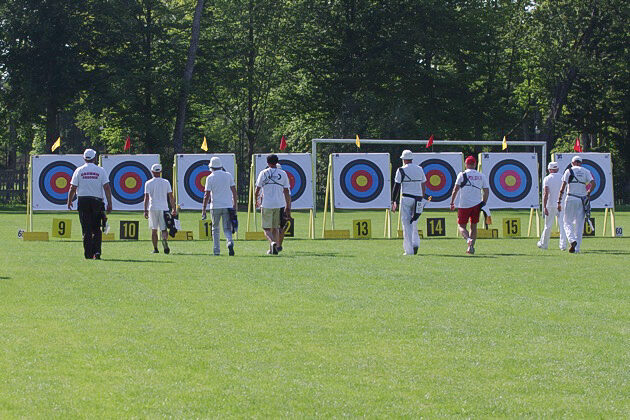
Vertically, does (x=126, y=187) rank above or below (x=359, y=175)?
below

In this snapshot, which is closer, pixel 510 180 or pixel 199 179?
pixel 199 179

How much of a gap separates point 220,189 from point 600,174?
14.5 metres

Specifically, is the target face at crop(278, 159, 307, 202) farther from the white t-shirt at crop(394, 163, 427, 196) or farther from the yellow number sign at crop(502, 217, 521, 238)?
the white t-shirt at crop(394, 163, 427, 196)

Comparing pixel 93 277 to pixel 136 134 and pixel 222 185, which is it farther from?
pixel 136 134

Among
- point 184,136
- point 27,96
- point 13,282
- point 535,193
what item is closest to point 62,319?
point 13,282

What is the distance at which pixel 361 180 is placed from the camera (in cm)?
3119

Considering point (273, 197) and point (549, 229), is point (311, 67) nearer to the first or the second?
point (549, 229)

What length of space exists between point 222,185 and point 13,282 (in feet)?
21.9

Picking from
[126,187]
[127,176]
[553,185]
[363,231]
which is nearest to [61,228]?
[126,187]

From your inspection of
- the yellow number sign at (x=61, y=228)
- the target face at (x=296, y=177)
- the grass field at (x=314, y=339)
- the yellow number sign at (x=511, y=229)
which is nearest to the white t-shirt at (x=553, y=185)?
the yellow number sign at (x=511, y=229)

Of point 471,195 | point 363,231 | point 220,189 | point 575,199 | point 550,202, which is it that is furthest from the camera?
point 363,231

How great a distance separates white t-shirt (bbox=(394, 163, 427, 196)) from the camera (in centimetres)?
2250

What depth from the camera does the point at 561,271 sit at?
18.4 m

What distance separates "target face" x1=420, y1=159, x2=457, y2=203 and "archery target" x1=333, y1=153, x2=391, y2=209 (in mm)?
1434
